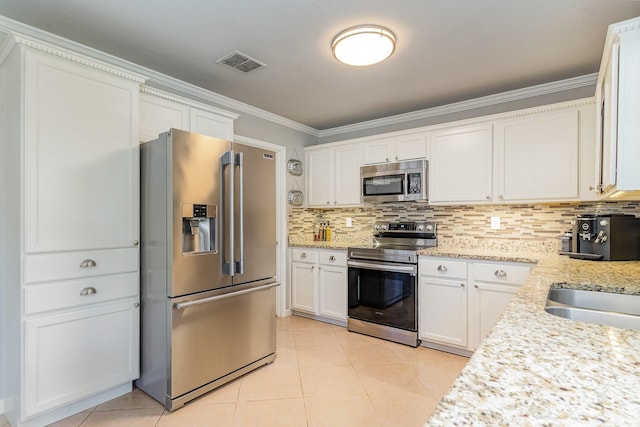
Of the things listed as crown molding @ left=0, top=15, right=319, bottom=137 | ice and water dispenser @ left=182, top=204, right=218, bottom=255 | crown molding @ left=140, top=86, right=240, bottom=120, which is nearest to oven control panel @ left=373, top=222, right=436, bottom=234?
crown molding @ left=0, top=15, right=319, bottom=137

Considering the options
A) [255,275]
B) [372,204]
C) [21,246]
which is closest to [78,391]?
[21,246]

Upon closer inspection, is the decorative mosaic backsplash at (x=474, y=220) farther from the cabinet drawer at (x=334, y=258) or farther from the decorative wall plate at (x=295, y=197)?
the cabinet drawer at (x=334, y=258)

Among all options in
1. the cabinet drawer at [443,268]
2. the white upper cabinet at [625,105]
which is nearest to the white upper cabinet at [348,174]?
the cabinet drawer at [443,268]

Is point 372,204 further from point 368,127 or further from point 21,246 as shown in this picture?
point 21,246

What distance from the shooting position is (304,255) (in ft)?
12.3

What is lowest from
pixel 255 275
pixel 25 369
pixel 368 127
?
pixel 25 369

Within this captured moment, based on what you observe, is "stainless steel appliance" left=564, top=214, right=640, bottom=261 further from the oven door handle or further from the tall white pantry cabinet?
the tall white pantry cabinet

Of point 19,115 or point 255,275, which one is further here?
point 255,275

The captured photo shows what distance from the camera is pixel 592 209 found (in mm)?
2699

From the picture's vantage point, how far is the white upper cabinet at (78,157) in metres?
1.81

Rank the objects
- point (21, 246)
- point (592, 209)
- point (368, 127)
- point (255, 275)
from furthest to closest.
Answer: point (368, 127)
point (592, 209)
point (255, 275)
point (21, 246)

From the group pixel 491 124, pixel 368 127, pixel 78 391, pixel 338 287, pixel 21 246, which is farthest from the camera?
pixel 368 127

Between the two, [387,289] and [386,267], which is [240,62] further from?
[387,289]

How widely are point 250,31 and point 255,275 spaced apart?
1694mm
